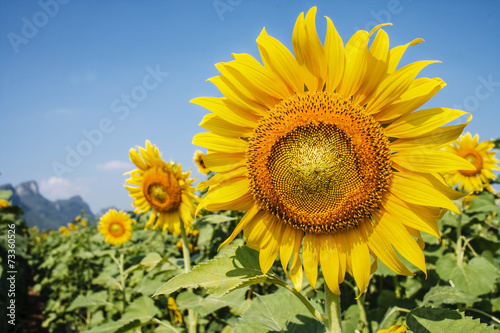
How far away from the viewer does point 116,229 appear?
274 inches

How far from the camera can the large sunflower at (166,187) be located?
4.18m

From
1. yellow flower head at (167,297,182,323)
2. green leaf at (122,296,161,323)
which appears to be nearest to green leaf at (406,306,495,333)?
→ green leaf at (122,296,161,323)

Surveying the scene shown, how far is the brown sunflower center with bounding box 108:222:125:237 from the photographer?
6941mm

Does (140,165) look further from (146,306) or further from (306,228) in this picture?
(306,228)

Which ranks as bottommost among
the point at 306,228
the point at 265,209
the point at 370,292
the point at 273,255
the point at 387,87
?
the point at 370,292

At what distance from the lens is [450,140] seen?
4.55 feet

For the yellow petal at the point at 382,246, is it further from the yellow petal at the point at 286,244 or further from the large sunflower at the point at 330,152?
the yellow petal at the point at 286,244

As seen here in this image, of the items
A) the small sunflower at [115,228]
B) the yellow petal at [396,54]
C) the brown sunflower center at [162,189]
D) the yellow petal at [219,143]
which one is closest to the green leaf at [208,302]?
the brown sunflower center at [162,189]

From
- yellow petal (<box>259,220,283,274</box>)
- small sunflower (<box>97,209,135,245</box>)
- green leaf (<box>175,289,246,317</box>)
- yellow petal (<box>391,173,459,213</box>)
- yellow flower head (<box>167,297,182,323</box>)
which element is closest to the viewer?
yellow petal (<box>391,173,459,213</box>)

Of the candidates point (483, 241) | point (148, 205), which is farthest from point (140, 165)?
point (483, 241)

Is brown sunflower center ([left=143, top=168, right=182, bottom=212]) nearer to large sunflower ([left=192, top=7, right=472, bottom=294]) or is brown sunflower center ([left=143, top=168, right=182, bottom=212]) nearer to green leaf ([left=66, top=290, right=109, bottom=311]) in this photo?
green leaf ([left=66, top=290, right=109, bottom=311])

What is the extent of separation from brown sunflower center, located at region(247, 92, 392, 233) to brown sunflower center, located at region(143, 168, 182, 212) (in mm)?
2704

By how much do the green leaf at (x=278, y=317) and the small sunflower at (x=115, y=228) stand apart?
5544 millimetres

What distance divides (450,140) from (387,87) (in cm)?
34
